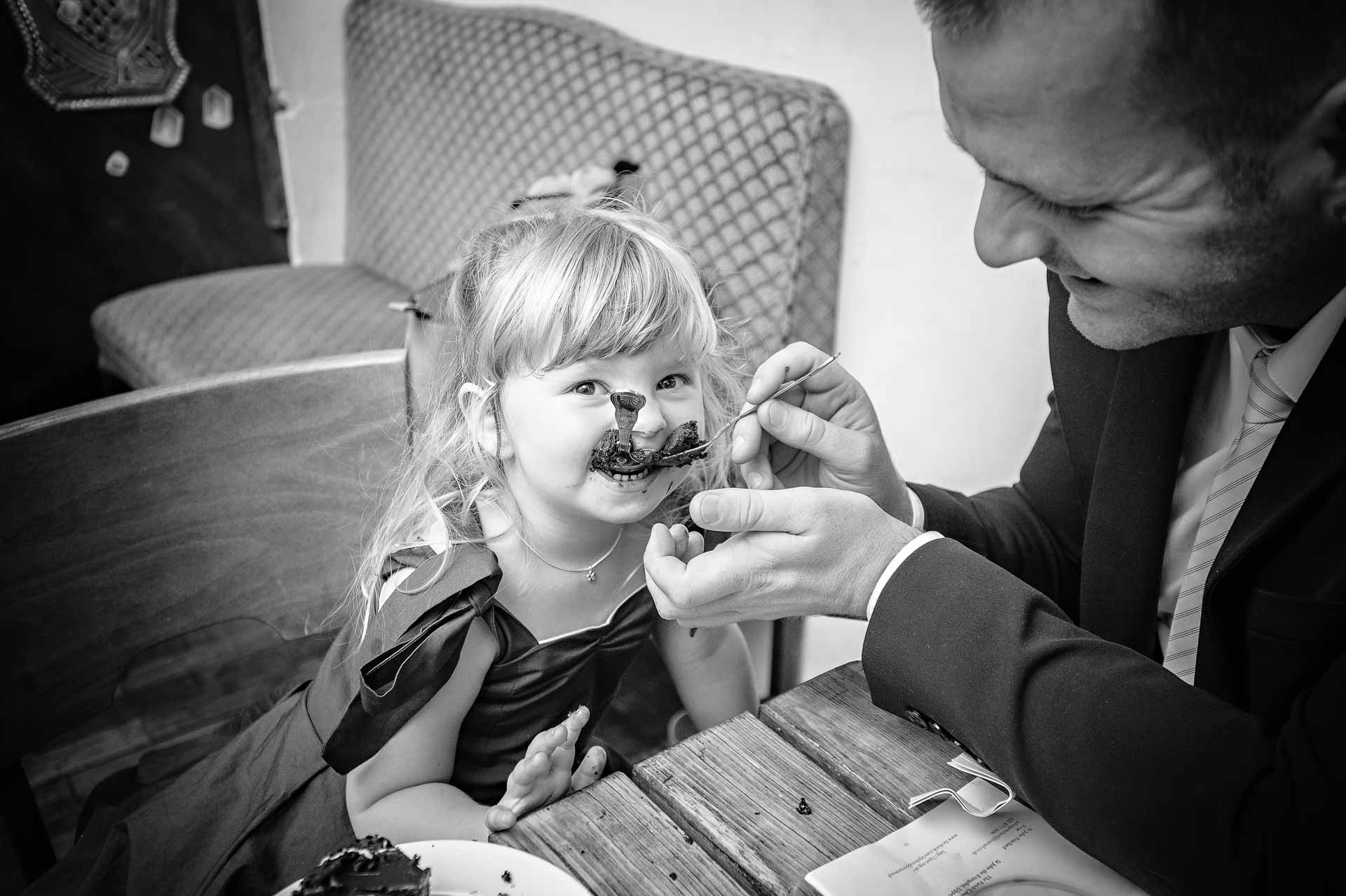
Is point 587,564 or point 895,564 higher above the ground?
point 895,564

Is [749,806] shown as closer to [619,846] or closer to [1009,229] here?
[619,846]

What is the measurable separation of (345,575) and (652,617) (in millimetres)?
543

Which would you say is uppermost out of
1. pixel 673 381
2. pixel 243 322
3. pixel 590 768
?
pixel 673 381

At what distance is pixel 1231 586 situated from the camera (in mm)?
1238

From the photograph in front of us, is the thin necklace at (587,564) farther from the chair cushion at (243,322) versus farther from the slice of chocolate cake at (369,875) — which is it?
the chair cushion at (243,322)

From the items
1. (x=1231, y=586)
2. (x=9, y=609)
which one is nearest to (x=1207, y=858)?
(x=1231, y=586)

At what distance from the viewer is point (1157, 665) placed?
113 cm

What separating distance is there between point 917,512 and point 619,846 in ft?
2.45

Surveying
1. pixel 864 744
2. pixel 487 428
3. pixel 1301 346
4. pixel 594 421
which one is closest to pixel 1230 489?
pixel 1301 346

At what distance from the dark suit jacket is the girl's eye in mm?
528

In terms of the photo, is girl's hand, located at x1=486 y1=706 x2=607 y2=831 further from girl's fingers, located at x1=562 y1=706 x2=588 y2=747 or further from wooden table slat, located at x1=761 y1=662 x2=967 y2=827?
wooden table slat, located at x1=761 y1=662 x2=967 y2=827

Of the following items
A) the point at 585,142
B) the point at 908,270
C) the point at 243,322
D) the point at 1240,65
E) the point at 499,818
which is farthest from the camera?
the point at 243,322

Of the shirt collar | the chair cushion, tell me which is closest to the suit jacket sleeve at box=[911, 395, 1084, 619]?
the shirt collar

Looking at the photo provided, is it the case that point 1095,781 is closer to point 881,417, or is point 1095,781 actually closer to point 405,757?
point 405,757
